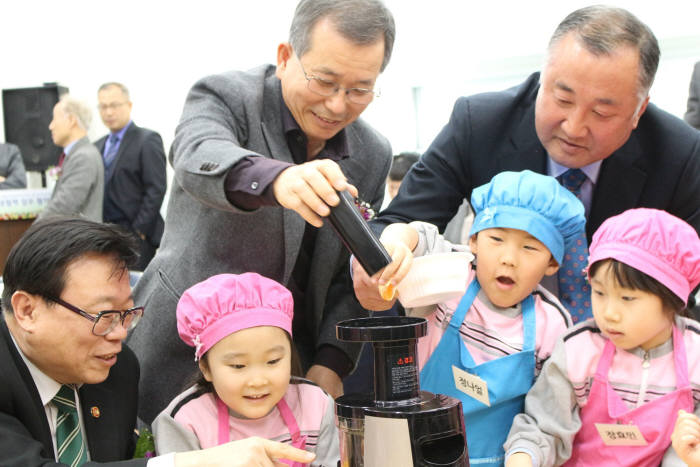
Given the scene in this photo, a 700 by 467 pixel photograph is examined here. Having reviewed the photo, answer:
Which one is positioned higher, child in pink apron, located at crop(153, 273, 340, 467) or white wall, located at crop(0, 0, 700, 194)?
white wall, located at crop(0, 0, 700, 194)

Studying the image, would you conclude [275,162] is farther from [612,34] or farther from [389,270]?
[612,34]

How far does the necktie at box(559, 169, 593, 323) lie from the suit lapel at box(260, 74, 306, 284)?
0.65 m

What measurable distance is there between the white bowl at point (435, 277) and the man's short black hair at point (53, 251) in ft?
1.93

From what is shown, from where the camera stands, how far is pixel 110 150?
19.0 ft

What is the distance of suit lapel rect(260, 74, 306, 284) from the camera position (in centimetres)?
182

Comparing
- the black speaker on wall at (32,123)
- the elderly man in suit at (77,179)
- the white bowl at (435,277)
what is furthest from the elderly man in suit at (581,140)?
the black speaker on wall at (32,123)

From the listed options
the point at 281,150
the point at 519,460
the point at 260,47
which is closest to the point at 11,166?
the point at 260,47

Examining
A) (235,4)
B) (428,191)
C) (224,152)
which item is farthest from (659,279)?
(235,4)

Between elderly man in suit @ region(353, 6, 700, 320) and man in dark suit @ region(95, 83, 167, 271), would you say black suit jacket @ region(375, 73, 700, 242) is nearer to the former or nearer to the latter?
elderly man in suit @ region(353, 6, 700, 320)

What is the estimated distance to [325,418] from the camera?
164 cm

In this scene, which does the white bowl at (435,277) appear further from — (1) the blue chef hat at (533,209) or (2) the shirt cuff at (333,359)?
(2) the shirt cuff at (333,359)

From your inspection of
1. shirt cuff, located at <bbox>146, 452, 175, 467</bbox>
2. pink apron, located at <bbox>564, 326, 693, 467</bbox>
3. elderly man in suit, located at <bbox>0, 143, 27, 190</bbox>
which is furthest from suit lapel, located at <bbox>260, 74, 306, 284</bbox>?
elderly man in suit, located at <bbox>0, 143, 27, 190</bbox>

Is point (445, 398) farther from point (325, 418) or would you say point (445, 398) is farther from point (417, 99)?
point (417, 99)

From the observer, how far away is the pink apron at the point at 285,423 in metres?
1.55
